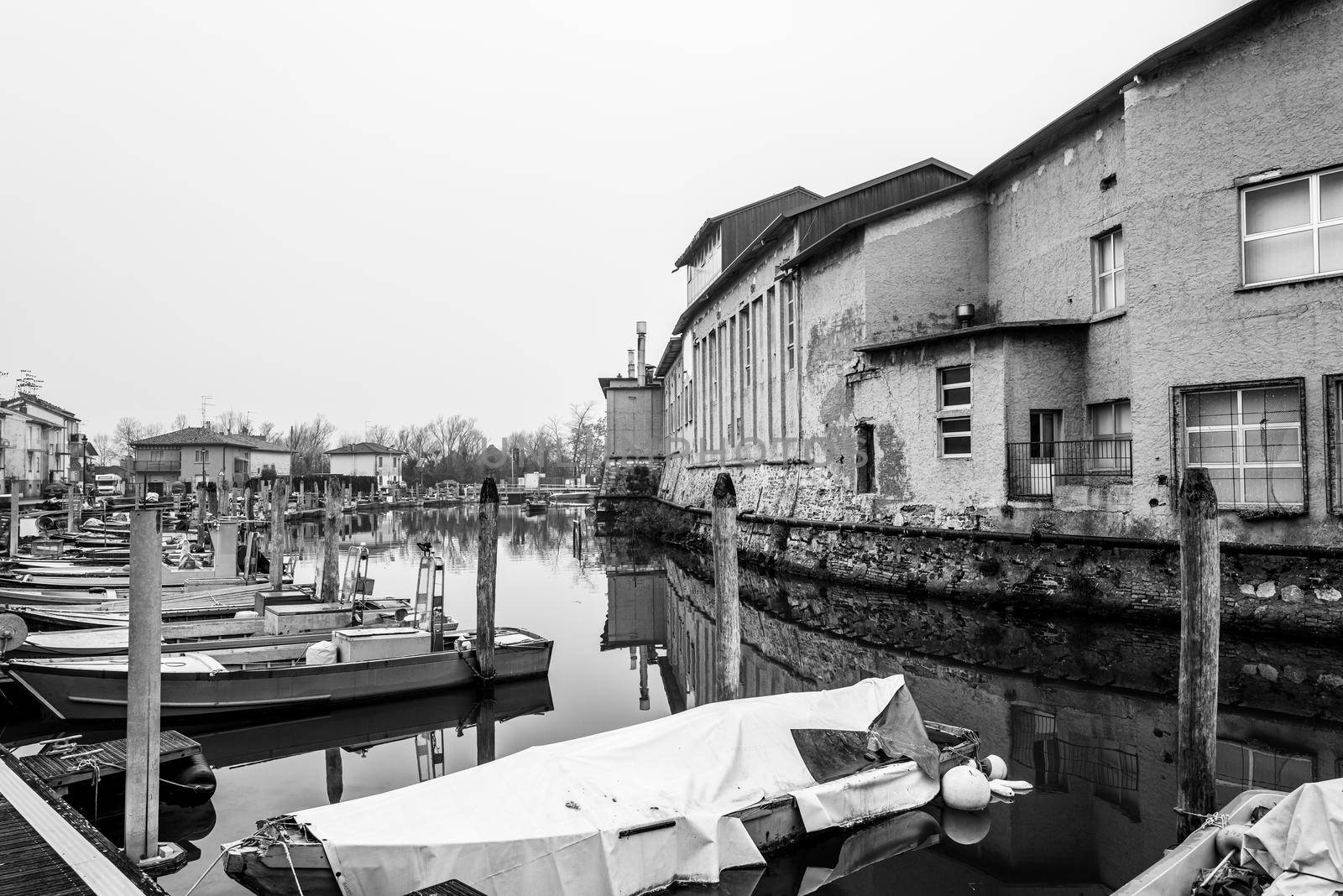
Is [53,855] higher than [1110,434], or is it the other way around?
[1110,434]

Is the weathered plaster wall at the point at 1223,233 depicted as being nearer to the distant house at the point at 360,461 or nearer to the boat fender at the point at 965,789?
the boat fender at the point at 965,789

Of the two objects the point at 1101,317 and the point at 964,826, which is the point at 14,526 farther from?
the point at 1101,317

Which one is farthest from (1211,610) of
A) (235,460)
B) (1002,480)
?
(235,460)

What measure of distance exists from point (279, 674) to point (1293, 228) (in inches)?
732

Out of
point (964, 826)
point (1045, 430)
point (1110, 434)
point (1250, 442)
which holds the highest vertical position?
point (1045, 430)

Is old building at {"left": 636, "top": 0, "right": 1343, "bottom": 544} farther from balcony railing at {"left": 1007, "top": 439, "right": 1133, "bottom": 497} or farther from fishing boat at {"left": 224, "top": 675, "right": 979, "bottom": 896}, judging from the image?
fishing boat at {"left": 224, "top": 675, "right": 979, "bottom": 896}

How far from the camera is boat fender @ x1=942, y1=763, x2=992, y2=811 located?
8.23 meters

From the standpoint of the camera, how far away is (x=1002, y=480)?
63.6 feet

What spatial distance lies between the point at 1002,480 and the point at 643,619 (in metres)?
9.15

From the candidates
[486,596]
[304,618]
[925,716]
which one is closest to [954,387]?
[925,716]

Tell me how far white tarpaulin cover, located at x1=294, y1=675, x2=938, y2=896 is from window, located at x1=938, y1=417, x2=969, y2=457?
14.0 meters

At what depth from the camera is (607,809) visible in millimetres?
6266

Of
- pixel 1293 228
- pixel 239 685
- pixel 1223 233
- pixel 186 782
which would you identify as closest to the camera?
pixel 186 782

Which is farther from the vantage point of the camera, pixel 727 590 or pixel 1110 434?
pixel 1110 434
